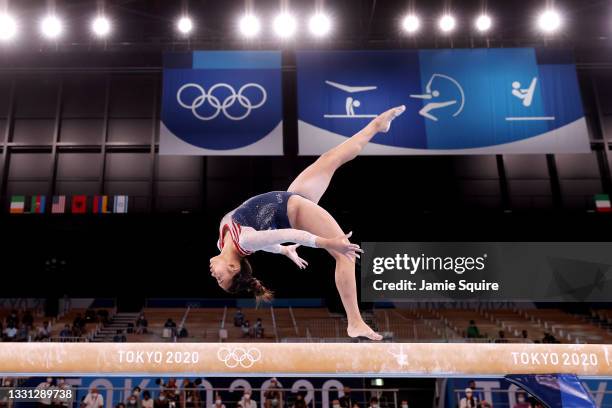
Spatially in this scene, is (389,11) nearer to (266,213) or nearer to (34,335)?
(266,213)

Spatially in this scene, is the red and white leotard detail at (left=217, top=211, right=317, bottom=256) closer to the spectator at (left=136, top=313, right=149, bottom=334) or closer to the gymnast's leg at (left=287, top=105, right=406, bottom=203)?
the gymnast's leg at (left=287, top=105, right=406, bottom=203)

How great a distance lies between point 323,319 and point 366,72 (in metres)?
6.41

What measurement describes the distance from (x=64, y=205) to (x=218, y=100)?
187 inches

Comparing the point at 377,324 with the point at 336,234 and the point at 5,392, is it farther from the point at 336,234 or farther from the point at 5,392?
the point at 5,392

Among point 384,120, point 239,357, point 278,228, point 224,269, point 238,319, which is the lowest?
point 239,357

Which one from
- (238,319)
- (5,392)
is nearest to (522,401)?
(238,319)

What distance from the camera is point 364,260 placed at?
25.2 ft

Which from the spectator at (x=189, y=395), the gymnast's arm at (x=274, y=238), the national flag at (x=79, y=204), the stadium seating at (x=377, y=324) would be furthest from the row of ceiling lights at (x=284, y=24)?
the spectator at (x=189, y=395)

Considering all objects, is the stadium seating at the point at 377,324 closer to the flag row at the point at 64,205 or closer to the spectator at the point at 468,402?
the spectator at the point at 468,402

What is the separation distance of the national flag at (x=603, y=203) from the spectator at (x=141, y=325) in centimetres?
1056

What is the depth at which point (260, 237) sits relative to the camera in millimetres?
5352

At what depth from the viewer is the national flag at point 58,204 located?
38.3 feet

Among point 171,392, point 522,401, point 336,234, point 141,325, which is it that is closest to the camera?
point 336,234

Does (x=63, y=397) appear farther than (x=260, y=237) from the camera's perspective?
Yes
